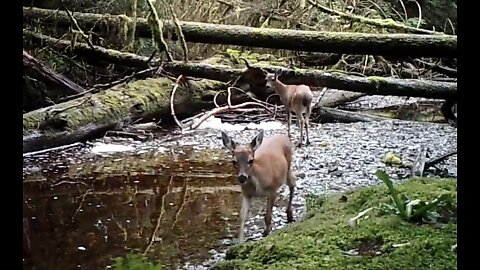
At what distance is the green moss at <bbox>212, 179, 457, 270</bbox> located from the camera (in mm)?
3006

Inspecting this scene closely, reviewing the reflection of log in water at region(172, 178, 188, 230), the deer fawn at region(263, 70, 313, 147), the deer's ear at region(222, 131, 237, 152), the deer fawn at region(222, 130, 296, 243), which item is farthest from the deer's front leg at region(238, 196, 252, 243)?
the deer fawn at region(263, 70, 313, 147)

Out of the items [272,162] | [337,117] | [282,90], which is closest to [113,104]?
[282,90]

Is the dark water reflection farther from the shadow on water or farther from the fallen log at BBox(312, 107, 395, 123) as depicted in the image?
the fallen log at BBox(312, 107, 395, 123)

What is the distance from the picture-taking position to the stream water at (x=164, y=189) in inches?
210

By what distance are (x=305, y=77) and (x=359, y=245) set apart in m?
6.01

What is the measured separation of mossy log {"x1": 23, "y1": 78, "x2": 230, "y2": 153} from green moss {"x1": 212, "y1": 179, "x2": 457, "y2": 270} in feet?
18.5

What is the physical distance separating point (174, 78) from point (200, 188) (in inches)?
172

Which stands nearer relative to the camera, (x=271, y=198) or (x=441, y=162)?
(x=271, y=198)

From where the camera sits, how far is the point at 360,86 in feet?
28.2

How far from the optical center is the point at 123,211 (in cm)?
643
